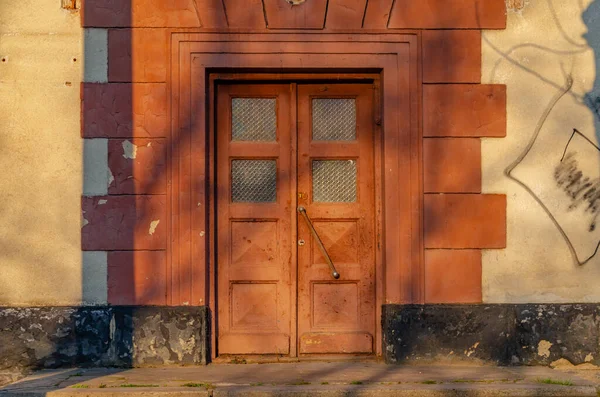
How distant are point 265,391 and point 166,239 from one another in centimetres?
162

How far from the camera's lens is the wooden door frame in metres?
6.67

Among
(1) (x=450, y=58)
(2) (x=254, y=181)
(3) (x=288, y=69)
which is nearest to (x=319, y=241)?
(2) (x=254, y=181)

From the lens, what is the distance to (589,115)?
6.79m

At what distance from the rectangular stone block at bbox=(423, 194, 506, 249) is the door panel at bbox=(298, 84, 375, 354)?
0.51 meters

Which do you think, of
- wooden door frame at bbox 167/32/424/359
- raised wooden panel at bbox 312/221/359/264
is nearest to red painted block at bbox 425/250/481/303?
wooden door frame at bbox 167/32/424/359

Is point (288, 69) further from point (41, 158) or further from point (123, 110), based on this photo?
point (41, 158)

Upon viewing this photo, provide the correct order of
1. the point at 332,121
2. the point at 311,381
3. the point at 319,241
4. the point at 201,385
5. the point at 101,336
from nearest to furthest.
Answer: the point at 201,385 → the point at 311,381 → the point at 101,336 → the point at 319,241 → the point at 332,121

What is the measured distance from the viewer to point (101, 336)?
659 cm

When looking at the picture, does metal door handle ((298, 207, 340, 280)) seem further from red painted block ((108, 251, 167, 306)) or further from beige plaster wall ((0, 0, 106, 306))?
beige plaster wall ((0, 0, 106, 306))

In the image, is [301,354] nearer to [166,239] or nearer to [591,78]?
[166,239]

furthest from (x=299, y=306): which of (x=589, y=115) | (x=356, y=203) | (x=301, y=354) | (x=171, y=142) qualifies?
(x=589, y=115)

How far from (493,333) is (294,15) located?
9.99 ft

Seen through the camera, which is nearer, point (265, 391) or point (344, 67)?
point (265, 391)

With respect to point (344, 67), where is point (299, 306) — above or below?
below
